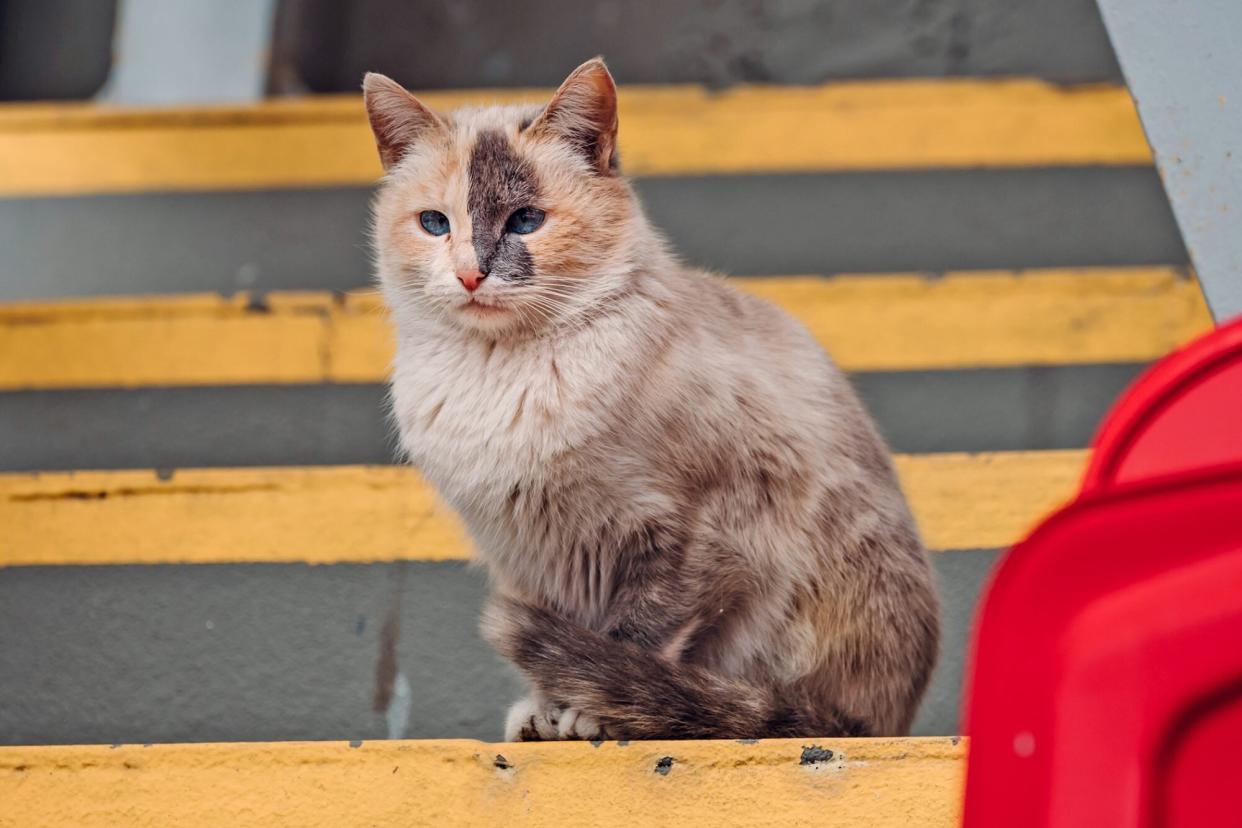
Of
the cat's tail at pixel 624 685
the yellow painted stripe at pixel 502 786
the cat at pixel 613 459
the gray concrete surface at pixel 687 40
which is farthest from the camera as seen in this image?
the gray concrete surface at pixel 687 40

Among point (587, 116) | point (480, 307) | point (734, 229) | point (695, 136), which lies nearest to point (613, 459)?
point (480, 307)

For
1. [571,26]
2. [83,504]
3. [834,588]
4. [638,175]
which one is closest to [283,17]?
[571,26]

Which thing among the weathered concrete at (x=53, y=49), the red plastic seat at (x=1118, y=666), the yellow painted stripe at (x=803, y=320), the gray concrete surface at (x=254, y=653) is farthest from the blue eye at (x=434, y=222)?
the weathered concrete at (x=53, y=49)

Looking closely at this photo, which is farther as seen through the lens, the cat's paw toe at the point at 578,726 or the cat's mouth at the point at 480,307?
the cat's mouth at the point at 480,307

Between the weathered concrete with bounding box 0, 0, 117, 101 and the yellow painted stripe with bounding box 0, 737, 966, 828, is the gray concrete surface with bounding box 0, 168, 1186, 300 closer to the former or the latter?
the weathered concrete with bounding box 0, 0, 117, 101

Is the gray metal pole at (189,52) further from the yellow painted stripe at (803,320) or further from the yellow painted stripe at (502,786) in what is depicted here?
the yellow painted stripe at (502,786)

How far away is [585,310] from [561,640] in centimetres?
50

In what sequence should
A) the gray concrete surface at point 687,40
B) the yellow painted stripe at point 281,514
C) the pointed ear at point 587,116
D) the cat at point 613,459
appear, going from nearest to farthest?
1. the cat at point 613,459
2. the pointed ear at point 587,116
3. the yellow painted stripe at point 281,514
4. the gray concrete surface at point 687,40

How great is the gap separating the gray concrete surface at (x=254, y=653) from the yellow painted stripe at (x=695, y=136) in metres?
1.23

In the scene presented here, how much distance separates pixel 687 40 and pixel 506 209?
2.20m

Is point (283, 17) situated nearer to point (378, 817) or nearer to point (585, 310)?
point (585, 310)

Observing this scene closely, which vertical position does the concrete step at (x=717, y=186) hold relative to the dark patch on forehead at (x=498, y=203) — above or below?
above

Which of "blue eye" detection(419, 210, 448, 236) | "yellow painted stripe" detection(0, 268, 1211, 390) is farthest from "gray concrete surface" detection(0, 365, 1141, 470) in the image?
"blue eye" detection(419, 210, 448, 236)

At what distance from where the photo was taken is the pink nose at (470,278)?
1.78 metres
